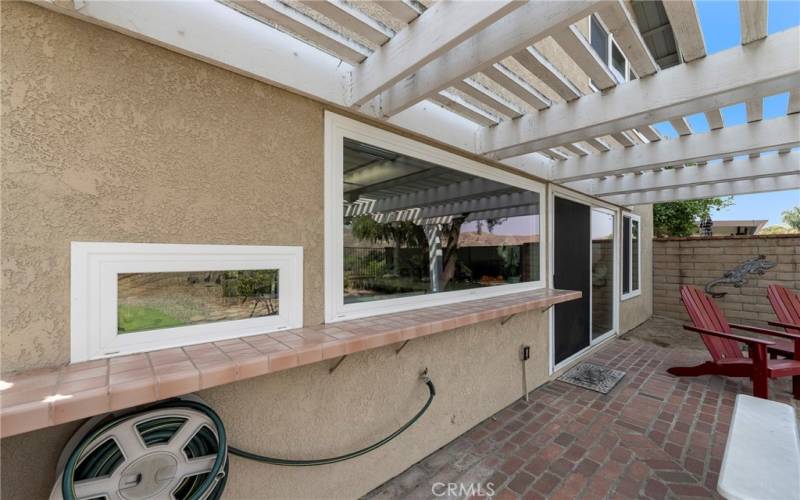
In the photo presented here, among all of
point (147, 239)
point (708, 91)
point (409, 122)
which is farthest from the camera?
point (409, 122)

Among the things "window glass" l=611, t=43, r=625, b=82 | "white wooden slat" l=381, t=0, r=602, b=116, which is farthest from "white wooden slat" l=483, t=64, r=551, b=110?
"window glass" l=611, t=43, r=625, b=82

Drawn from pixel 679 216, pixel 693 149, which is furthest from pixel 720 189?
pixel 679 216

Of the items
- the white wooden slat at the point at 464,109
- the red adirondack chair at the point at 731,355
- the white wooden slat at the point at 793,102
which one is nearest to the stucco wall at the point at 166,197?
the white wooden slat at the point at 464,109

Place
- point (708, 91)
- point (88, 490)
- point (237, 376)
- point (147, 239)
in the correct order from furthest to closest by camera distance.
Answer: point (708, 91) < point (147, 239) < point (237, 376) < point (88, 490)

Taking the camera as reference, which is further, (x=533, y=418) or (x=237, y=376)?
(x=533, y=418)

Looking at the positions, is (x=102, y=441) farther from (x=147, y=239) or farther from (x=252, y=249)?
(x=252, y=249)

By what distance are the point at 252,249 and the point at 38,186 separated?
916mm

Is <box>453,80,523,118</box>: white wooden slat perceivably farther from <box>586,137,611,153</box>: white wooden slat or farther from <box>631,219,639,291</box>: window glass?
<box>631,219,639,291</box>: window glass

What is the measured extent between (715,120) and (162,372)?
184 inches

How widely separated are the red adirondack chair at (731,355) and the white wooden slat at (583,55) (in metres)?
3.80

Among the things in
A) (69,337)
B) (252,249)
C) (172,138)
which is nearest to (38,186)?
(172,138)

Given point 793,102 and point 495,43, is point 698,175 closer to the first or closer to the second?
point 793,102

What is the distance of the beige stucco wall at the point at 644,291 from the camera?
7496mm

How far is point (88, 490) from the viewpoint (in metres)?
1.35
